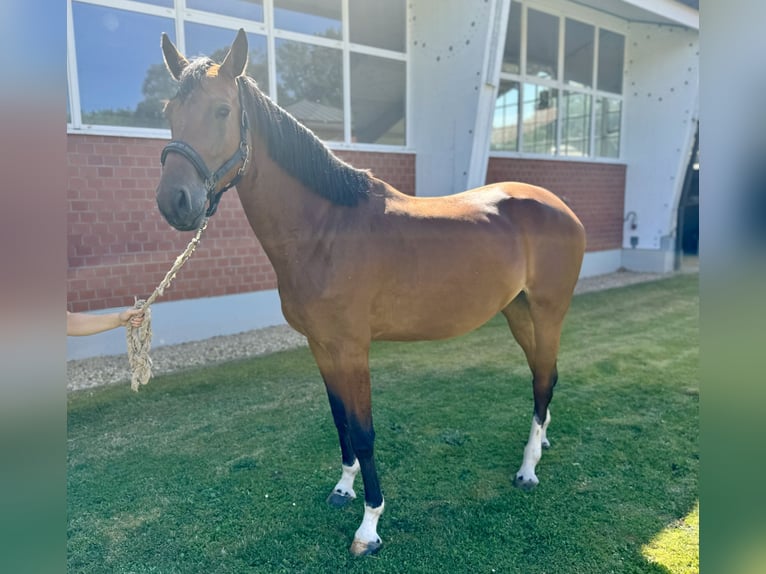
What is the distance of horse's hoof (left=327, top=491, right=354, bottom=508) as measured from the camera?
256 centimetres

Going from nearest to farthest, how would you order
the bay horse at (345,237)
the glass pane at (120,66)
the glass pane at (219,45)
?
1. the bay horse at (345,237)
2. the glass pane at (120,66)
3. the glass pane at (219,45)

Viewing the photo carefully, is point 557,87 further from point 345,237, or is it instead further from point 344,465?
point 344,465

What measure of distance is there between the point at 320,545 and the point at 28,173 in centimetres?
203

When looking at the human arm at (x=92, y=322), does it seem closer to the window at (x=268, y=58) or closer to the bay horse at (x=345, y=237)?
the bay horse at (x=345, y=237)

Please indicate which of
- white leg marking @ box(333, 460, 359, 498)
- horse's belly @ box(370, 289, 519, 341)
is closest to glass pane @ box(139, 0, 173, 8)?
horse's belly @ box(370, 289, 519, 341)

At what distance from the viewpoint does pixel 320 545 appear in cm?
225

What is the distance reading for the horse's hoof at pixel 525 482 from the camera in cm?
268

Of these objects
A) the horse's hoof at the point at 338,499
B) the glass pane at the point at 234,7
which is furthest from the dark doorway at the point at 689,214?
the horse's hoof at the point at 338,499

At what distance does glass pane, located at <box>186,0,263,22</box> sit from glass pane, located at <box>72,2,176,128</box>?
1.26 ft

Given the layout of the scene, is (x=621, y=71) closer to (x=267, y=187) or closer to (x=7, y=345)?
(x=267, y=187)

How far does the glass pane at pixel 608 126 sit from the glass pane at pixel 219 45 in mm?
6847

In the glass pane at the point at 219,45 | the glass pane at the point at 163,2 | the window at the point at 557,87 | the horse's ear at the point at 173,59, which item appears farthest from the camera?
the window at the point at 557,87

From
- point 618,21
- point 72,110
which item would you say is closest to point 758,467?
point 72,110

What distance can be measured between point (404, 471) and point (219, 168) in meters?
1.97
